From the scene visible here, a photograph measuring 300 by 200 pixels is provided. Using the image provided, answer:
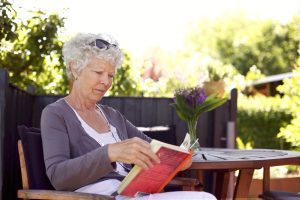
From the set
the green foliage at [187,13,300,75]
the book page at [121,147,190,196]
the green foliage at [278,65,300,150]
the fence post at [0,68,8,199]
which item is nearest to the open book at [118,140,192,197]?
the book page at [121,147,190,196]

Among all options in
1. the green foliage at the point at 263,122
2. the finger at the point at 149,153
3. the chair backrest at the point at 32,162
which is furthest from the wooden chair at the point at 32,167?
the green foliage at the point at 263,122

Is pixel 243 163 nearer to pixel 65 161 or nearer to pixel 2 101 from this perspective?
pixel 65 161

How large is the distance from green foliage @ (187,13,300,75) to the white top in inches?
1116

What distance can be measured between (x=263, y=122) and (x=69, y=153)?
9175mm

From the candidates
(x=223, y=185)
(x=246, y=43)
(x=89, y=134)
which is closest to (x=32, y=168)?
(x=89, y=134)

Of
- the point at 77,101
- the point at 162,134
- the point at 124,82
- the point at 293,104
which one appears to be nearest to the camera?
the point at 77,101

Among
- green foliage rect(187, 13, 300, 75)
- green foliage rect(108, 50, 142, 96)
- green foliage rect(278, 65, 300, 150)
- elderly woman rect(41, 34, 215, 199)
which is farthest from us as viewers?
green foliage rect(187, 13, 300, 75)

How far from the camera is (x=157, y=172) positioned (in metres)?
2.00

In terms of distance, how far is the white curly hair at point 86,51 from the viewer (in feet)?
8.06

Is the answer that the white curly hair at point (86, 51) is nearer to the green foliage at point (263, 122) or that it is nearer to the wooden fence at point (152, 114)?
the wooden fence at point (152, 114)

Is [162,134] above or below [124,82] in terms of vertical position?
below

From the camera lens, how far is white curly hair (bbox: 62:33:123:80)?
246 centimetres

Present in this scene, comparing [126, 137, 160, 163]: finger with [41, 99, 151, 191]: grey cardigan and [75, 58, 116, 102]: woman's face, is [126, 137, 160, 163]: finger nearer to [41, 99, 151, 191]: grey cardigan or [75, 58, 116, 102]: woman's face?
[41, 99, 151, 191]: grey cardigan

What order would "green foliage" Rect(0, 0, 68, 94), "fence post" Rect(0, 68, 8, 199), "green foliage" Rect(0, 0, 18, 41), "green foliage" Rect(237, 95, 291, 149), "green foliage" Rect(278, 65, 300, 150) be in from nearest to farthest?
"fence post" Rect(0, 68, 8, 199) < "green foliage" Rect(0, 0, 18, 41) < "green foliage" Rect(0, 0, 68, 94) < "green foliage" Rect(278, 65, 300, 150) < "green foliage" Rect(237, 95, 291, 149)
